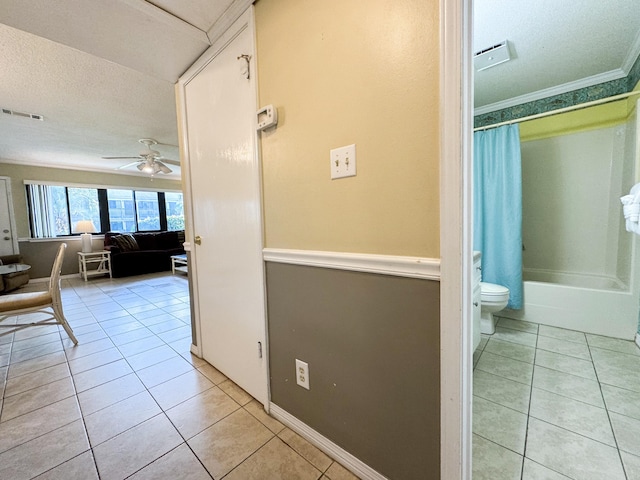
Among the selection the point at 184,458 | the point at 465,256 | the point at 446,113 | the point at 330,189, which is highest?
the point at 446,113

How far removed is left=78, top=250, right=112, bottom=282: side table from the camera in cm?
484

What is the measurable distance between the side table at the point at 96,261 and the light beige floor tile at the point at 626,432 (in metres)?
6.74

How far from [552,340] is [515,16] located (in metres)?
2.40

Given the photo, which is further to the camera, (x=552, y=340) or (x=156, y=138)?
(x=156, y=138)

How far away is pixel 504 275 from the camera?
8.18ft

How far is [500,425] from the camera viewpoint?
1.26m

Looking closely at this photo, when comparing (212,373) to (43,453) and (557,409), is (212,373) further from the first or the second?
(557,409)

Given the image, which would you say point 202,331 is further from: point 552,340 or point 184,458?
point 552,340

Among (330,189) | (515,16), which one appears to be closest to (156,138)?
(330,189)

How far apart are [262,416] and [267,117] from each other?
5.11 feet

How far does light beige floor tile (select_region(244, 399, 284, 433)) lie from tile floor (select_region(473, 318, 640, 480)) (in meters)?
0.90

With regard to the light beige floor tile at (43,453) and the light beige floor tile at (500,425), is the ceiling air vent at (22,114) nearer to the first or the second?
the light beige floor tile at (43,453)

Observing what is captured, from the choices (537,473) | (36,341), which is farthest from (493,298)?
(36,341)

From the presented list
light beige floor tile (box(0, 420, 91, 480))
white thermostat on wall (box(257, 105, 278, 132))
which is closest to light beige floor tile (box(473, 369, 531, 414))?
white thermostat on wall (box(257, 105, 278, 132))
